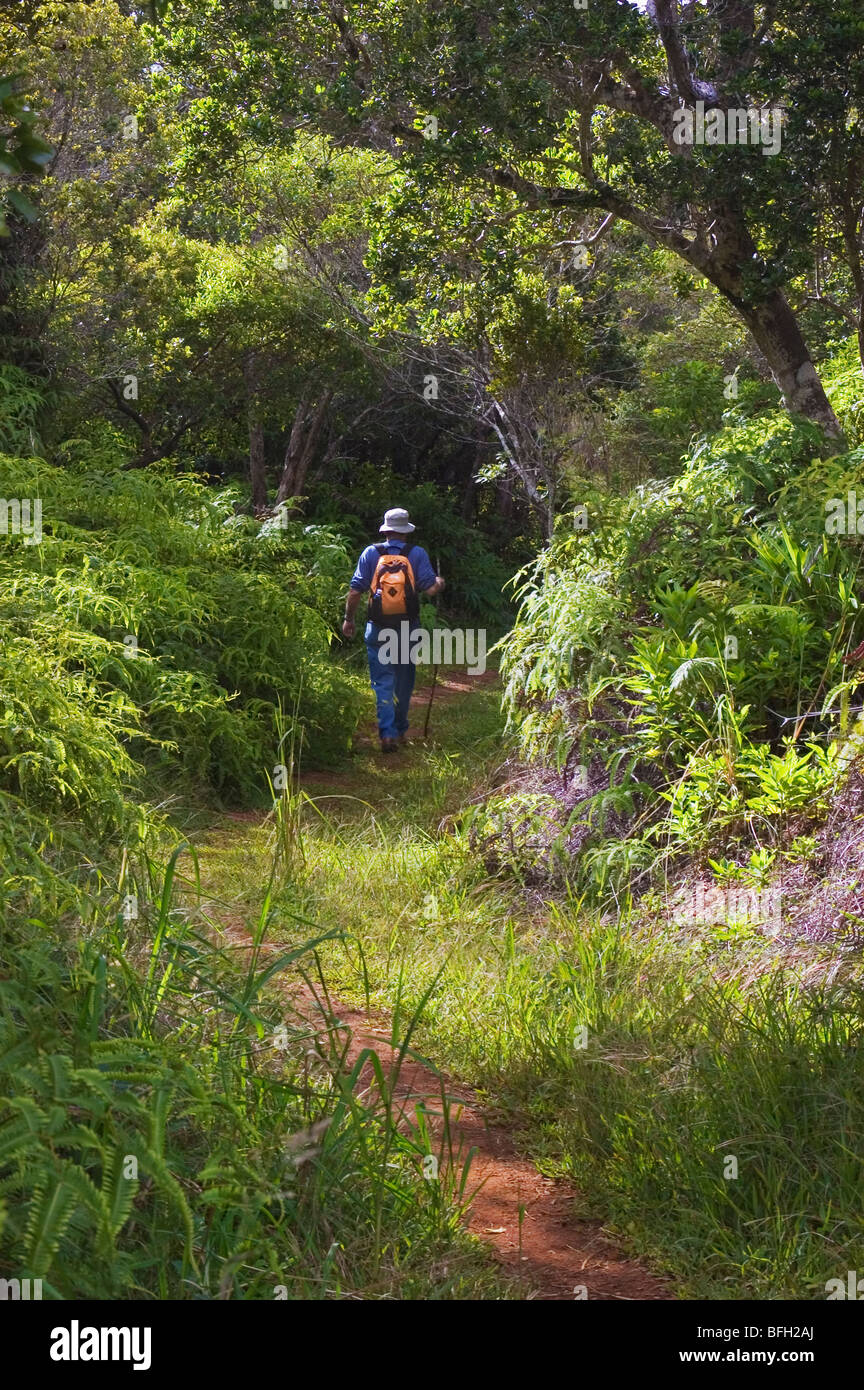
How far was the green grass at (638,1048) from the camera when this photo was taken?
131 inches

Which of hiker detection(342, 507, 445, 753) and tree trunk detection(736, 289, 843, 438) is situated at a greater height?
tree trunk detection(736, 289, 843, 438)


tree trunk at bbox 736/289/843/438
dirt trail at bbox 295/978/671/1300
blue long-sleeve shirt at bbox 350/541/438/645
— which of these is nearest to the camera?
dirt trail at bbox 295/978/671/1300

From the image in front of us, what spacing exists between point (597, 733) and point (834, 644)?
1272mm

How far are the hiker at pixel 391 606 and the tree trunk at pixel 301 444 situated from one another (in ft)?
21.6

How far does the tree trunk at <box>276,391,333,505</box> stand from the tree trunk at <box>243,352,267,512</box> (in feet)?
0.89

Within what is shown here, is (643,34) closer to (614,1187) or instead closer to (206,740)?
(206,740)

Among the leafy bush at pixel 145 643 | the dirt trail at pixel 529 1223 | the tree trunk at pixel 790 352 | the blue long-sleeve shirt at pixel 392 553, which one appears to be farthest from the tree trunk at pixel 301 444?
the dirt trail at pixel 529 1223

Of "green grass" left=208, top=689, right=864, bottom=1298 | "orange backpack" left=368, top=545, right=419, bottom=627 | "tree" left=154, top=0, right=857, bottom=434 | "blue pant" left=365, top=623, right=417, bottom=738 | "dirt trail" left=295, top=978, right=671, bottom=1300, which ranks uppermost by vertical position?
"tree" left=154, top=0, right=857, bottom=434

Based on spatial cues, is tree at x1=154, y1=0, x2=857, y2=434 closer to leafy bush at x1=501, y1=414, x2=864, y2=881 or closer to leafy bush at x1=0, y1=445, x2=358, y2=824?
leafy bush at x1=501, y1=414, x2=864, y2=881

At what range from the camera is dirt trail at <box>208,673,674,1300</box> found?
3.25m

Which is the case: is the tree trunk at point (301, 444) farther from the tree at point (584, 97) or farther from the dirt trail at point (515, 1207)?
the dirt trail at point (515, 1207)

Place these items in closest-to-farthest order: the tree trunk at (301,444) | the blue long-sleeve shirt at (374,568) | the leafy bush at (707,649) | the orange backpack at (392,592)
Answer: the leafy bush at (707,649) → the orange backpack at (392,592) → the blue long-sleeve shirt at (374,568) → the tree trunk at (301,444)

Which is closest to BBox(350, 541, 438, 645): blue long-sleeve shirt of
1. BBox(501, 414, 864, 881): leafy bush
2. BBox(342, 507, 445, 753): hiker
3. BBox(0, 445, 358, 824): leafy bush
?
BBox(342, 507, 445, 753): hiker

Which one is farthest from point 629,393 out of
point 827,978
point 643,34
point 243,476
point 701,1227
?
point 701,1227
